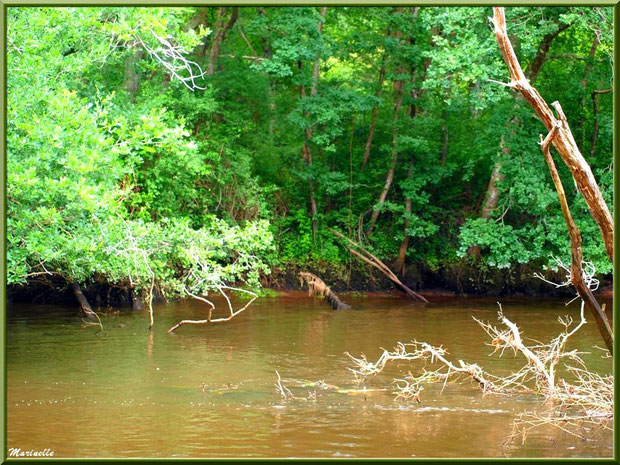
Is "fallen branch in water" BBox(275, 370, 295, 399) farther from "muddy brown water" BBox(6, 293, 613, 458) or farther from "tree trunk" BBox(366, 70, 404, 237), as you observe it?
"tree trunk" BBox(366, 70, 404, 237)

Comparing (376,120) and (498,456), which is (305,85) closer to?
(376,120)

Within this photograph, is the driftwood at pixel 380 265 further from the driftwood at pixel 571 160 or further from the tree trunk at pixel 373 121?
the driftwood at pixel 571 160

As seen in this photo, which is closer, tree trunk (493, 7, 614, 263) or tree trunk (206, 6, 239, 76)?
tree trunk (493, 7, 614, 263)

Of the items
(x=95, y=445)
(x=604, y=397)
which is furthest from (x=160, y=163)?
(x=604, y=397)

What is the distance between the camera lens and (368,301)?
22.3 meters

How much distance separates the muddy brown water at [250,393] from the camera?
926cm

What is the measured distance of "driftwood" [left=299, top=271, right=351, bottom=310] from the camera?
20922 mm

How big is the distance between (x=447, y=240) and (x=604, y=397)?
14907 mm

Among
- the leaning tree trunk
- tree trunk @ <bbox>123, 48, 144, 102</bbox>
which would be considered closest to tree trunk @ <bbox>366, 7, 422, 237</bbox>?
the leaning tree trunk

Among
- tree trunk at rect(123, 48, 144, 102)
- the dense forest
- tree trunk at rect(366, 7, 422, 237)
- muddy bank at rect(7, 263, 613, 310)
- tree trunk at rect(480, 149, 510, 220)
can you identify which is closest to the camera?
the dense forest

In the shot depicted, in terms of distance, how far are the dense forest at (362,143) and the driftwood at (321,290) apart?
3.81ft

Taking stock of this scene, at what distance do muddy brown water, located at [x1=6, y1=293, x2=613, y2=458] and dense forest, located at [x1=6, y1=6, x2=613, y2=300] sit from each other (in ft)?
4.08

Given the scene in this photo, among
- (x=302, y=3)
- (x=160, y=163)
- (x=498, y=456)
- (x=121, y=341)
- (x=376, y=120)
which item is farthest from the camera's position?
(x=376, y=120)

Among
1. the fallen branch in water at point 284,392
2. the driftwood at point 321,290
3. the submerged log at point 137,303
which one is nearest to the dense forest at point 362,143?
Result: the submerged log at point 137,303
